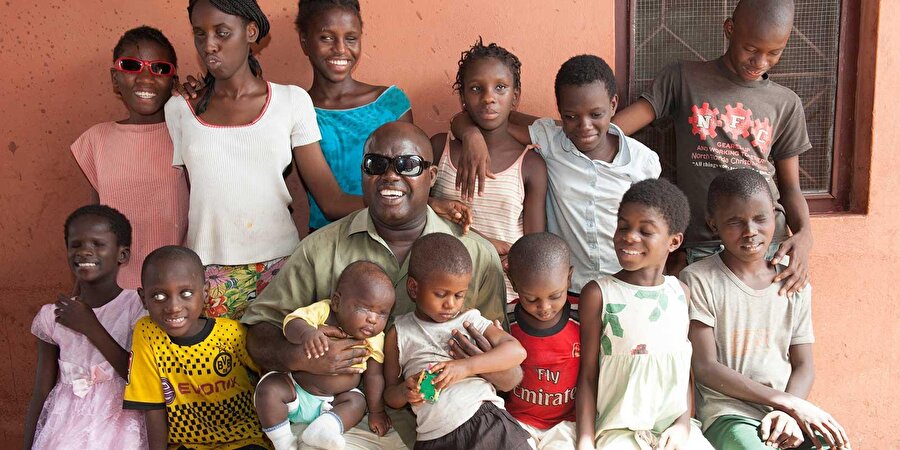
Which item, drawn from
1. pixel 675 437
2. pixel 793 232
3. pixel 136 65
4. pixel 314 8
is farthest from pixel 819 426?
pixel 136 65

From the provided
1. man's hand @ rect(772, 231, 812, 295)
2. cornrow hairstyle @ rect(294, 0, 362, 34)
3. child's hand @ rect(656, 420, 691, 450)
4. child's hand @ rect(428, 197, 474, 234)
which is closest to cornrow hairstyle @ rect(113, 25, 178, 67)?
cornrow hairstyle @ rect(294, 0, 362, 34)

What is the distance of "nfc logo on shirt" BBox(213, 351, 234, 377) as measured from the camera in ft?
9.10

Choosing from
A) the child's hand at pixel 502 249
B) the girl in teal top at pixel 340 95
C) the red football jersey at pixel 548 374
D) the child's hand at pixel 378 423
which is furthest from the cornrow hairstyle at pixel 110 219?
the red football jersey at pixel 548 374

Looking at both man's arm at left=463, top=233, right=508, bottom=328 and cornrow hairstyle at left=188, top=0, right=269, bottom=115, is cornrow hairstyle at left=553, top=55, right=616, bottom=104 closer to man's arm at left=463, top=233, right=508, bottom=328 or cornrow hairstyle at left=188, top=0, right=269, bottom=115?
man's arm at left=463, top=233, right=508, bottom=328

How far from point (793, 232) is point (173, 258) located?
270 cm

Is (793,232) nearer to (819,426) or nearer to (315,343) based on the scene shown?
(819,426)

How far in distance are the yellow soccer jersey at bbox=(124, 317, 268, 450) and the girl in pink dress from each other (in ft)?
0.76

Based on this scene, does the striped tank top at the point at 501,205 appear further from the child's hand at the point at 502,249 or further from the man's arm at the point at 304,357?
the man's arm at the point at 304,357

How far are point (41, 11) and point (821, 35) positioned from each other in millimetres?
4051

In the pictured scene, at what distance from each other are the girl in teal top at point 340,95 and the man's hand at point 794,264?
5.86 ft

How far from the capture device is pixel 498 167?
3.31 meters

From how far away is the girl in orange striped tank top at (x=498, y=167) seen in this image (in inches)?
128

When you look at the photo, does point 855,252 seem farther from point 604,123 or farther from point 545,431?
point 545,431

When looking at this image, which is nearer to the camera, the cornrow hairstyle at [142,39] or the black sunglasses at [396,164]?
the black sunglasses at [396,164]
